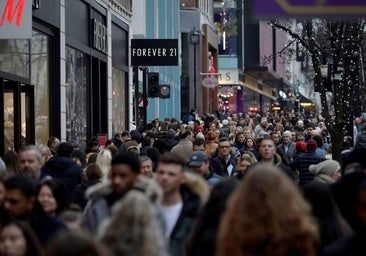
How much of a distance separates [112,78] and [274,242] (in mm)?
31506

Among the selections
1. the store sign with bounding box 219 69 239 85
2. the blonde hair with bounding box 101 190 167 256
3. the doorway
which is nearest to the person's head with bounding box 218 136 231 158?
the doorway

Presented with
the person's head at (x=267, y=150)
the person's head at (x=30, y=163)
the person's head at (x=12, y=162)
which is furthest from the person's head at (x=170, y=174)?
the person's head at (x=267, y=150)

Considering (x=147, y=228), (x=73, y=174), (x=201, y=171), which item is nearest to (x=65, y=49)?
(x=73, y=174)

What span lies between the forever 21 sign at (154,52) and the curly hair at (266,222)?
30180mm

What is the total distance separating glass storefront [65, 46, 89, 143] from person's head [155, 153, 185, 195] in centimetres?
2000

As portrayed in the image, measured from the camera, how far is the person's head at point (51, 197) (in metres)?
10.1

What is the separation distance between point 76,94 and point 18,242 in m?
24.4

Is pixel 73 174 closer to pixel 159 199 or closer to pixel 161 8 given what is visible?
pixel 159 199

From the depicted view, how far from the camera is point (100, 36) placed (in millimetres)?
34688

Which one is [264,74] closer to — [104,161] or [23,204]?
[104,161]

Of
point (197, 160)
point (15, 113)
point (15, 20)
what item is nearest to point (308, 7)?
point (197, 160)

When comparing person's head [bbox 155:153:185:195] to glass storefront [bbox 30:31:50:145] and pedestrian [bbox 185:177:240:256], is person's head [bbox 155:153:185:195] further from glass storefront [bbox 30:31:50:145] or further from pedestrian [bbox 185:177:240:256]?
glass storefront [bbox 30:31:50:145]

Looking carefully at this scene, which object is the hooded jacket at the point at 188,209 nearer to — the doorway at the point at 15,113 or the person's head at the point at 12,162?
the person's head at the point at 12,162

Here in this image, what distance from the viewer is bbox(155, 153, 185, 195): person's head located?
9211 millimetres
